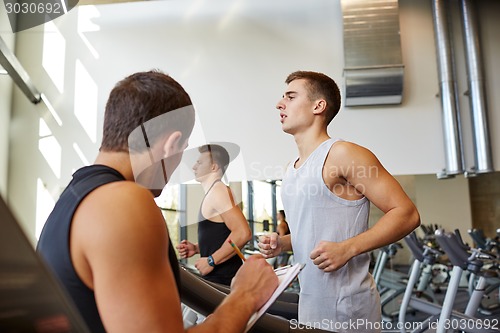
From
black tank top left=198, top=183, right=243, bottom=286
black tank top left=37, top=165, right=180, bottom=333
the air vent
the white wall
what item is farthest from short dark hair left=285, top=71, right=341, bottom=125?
the air vent

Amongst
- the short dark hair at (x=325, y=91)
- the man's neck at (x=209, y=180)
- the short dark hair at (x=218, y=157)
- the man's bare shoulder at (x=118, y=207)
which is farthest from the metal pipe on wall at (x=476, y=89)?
the man's bare shoulder at (x=118, y=207)

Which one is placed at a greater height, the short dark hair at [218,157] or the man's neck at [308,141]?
the man's neck at [308,141]

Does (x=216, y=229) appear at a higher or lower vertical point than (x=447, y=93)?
lower

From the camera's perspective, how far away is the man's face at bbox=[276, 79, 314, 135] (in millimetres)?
1704

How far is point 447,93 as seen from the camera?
228 inches

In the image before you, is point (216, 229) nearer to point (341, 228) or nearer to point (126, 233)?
point (341, 228)

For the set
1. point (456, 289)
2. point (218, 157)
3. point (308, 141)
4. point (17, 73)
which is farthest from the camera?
point (17, 73)

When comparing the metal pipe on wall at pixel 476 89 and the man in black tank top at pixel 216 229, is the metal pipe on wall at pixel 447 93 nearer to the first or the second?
the metal pipe on wall at pixel 476 89

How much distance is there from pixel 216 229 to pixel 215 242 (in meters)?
0.06

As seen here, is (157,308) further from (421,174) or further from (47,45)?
(47,45)

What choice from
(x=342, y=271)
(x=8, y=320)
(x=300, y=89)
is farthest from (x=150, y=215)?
(x=300, y=89)

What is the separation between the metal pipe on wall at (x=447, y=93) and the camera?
5.65 metres

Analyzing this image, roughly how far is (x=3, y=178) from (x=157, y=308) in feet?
19.7

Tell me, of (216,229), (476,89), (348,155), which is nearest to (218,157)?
(216,229)
